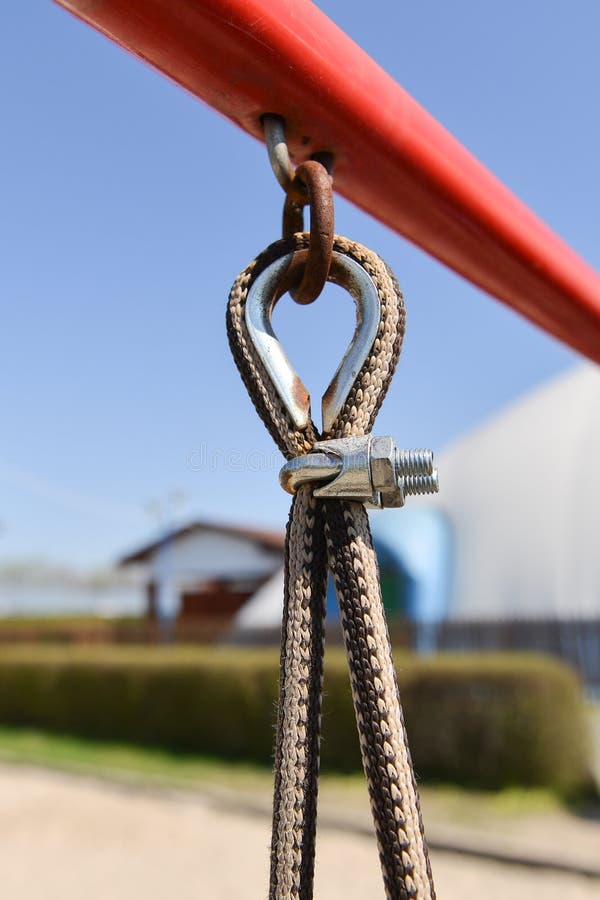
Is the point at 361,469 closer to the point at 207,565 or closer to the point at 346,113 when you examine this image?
the point at 346,113

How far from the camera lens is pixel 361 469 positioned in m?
0.59

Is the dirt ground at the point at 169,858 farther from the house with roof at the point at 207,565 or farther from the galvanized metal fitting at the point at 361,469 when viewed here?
the house with roof at the point at 207,565

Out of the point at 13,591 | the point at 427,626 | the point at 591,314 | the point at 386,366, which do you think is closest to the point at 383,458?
the point at 386,366

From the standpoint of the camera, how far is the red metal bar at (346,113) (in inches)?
23.6

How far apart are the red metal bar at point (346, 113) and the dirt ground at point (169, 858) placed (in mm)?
3790

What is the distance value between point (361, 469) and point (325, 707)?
5.21m

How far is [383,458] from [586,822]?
5283 millimetres

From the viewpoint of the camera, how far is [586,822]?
5.06 m

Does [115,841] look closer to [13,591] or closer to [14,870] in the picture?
[14,870]

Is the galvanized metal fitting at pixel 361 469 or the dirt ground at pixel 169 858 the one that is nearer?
the galvanized metal fitting at pixel 361 469

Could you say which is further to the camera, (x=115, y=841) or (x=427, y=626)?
(x=427, y=626)

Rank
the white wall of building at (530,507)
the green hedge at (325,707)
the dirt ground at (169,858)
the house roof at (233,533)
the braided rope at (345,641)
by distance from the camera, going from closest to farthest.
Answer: the braided rope at (345,641) → the dirt ground at (169,858) → the green hedge at (325,707) → the white wall of building at (530,507) → the house roof at (233,533)

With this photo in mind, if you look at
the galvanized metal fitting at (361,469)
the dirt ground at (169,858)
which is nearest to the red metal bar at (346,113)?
the galvanized metal fitting at (361,469)

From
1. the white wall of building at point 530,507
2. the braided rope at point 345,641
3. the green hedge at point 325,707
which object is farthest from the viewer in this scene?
the white wall of building at point 530,507
